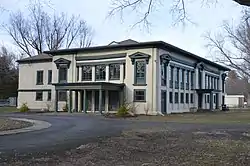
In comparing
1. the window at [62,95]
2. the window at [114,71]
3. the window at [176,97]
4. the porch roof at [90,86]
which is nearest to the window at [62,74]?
the window at [62,95]

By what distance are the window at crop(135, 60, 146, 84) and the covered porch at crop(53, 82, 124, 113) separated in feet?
6.81

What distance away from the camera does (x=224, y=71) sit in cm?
7538

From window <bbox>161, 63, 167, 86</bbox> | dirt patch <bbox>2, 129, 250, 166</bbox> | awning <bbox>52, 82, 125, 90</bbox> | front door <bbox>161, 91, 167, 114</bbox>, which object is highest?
window <bbox>161, 63, 167, 86</bbox>

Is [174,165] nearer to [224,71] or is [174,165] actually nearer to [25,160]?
[25,160]

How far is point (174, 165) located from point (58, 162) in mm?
2947

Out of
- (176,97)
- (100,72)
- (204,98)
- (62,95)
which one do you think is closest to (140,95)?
(100,72)

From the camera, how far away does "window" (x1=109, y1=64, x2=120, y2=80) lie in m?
47.8

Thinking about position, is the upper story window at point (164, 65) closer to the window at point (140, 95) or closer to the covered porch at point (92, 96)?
the window at point (140, 95)

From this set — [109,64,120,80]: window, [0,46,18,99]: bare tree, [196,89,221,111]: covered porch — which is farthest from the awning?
[0,46,18,99]: bare tree

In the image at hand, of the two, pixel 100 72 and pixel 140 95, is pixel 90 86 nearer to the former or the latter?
pixel 100 72

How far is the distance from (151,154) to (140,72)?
3418 cm

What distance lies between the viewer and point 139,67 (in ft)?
152

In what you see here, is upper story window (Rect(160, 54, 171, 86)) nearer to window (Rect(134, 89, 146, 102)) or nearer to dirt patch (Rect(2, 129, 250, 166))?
window (Rect(134, 89, 146, 102))

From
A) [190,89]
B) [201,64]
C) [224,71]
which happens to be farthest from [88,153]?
[224,71]
